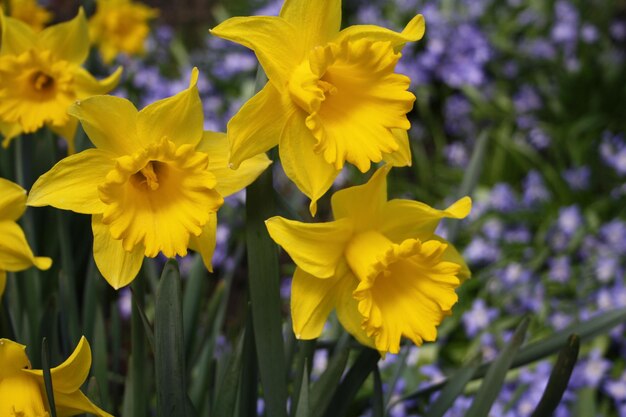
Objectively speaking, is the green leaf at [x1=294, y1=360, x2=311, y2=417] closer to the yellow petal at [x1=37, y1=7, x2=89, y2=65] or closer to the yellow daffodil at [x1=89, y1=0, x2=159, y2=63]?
the yellow petal at [x1=37, y1=7, x2=89, y2=65]

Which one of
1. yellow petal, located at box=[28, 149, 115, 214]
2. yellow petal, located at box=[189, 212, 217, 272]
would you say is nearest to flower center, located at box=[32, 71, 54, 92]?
yellow petal, located at box=[28, 149, 115, 214]

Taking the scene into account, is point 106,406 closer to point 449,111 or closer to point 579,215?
point 579,215

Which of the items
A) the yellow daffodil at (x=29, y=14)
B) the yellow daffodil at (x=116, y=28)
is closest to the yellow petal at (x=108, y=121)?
the yellow daffodil at (x=29, y=14)

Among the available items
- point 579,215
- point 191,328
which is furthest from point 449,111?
point 191,328

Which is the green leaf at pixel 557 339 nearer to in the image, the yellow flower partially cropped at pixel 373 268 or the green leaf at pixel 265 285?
the yellow flower partially cropped at pixel 373 268

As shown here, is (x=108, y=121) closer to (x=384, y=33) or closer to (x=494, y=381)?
(x=384, y=33)

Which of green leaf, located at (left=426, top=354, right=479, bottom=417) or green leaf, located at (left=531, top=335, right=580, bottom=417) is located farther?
green leaf, located at (left=426, top=354, right=479, bottom=417)
